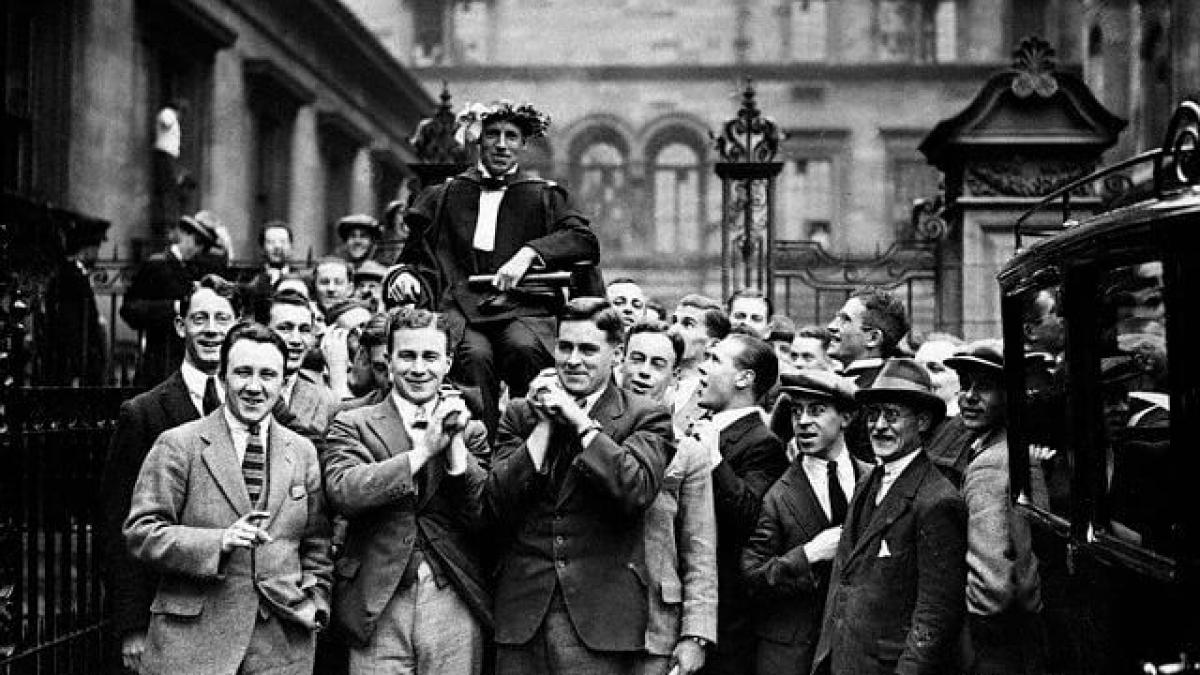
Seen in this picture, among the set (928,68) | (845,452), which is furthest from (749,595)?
(928,68)

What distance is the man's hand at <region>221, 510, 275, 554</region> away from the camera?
5.75 meters

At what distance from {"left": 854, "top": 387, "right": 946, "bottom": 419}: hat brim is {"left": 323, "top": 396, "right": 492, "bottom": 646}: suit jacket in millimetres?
1689

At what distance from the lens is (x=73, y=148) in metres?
17.8

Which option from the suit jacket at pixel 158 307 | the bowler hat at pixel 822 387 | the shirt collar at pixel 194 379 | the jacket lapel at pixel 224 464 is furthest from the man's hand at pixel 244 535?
the suit jacket at pixel 158 307

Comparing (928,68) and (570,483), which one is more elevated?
(928,68)

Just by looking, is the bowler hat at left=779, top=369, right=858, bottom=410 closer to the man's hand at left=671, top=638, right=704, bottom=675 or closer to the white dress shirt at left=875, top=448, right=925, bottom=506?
the white dress shirt at left=875, top=448, right=925, bottom=506

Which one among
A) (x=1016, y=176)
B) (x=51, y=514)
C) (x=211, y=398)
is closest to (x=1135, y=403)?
(x=211, y=398)

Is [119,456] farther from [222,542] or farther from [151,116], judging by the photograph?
[151,116]

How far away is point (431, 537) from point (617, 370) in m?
1.61

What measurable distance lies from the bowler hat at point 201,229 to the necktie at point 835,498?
772 centimetres

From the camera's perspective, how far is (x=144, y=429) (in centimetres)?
699

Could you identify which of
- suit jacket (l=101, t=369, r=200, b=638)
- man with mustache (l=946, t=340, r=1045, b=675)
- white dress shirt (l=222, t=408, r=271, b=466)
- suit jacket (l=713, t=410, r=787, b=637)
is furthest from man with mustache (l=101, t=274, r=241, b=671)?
man with mustache (l=946, t=340, r=1045, b=675)

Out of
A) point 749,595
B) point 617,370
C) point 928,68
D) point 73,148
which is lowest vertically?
point 749,595

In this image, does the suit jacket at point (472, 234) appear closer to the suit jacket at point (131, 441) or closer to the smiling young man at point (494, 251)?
the smiling young man at point (494, 251)
